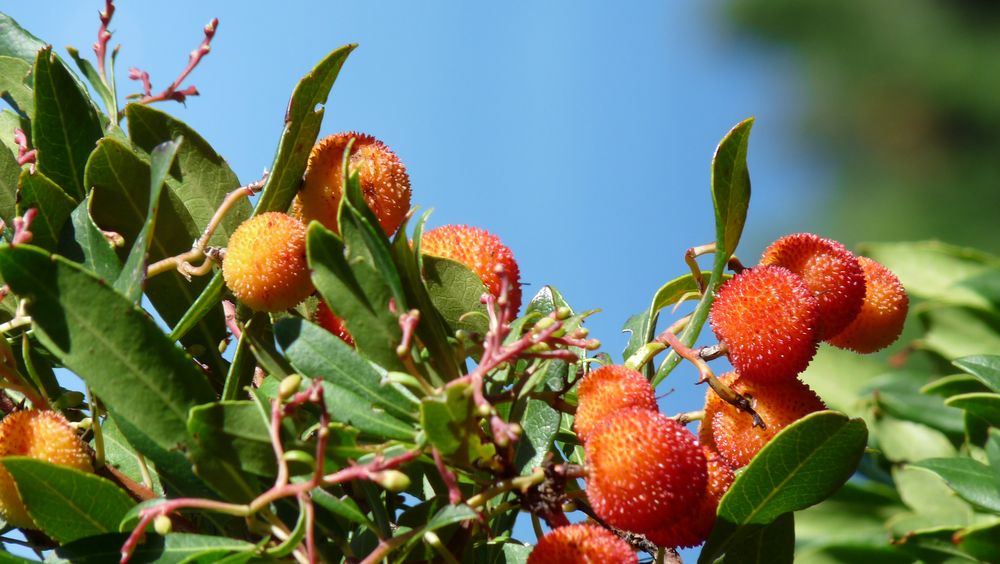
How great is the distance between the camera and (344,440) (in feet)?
2.29

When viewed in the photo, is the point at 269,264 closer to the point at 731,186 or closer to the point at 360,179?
the point at 360,179

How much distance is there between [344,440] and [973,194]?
11434 mm

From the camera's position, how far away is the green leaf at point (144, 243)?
746 millimetres

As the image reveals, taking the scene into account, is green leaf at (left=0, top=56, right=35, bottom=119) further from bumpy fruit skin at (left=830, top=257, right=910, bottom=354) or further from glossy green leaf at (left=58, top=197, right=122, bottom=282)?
bumpy fruit skin at (left=830, top=257, right=910, bottom=354)

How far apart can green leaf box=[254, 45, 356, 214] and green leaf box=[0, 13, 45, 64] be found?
38cm

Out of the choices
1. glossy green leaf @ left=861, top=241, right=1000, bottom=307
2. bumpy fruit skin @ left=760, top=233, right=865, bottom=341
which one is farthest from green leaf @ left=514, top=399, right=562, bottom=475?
glossy green leaf @ left=861, top=241, right=1000, bottom=307

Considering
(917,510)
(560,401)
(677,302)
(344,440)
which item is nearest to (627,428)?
(560,401)

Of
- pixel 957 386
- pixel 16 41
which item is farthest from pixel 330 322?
pixel 957 386

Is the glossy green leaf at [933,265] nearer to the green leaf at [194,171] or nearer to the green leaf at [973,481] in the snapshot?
the green leaf at [973,481]

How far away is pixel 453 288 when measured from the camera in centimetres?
83

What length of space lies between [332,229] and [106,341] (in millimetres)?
236

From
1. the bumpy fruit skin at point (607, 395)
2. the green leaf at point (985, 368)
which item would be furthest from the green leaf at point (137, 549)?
the green leaf at point (985, 368)

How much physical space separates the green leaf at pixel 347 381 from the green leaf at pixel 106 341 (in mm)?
80

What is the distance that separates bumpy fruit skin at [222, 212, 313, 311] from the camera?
764mm
